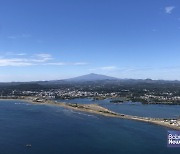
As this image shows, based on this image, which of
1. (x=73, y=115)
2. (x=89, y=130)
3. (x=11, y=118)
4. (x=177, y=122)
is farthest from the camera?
(x=73, y=115)

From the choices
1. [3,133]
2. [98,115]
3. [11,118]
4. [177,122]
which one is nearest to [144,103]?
[98,115]

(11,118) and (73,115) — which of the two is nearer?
(11,118)

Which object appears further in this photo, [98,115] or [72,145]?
[98,115]

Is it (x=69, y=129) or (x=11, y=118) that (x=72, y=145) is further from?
(x=11, y=118)

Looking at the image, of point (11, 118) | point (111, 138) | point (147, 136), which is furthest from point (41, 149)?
point (11, 118)

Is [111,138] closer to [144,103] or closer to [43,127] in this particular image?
[43,127]

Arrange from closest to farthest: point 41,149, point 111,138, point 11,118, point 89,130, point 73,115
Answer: point 41,149 → point 111,138 → point 89,130 → point 11,118 → point 73,115
